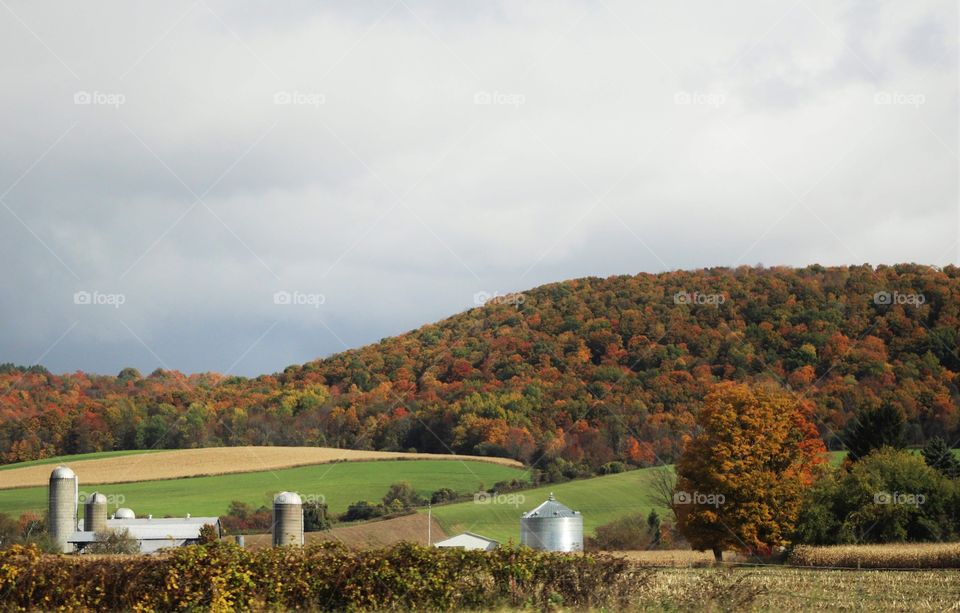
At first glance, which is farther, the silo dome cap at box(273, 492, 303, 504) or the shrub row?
the silo dome cap at box(273, 492, 303, 504)

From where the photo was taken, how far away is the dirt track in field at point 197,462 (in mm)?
87969

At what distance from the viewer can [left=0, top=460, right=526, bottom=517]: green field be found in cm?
7719

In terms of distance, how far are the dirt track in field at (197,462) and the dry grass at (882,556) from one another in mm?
50496

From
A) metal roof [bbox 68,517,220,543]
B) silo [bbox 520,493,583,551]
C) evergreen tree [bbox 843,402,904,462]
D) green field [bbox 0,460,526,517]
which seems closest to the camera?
silo [bbox 520,493,583,551]

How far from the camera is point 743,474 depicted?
4641 cm

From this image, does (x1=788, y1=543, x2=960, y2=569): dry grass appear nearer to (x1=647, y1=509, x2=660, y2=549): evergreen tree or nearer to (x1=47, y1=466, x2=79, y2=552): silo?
(x1=647, y1=509, x2=660, y2=549): evergreen tree

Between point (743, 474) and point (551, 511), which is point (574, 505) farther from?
point (743, 474)

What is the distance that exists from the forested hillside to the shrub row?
227 ft

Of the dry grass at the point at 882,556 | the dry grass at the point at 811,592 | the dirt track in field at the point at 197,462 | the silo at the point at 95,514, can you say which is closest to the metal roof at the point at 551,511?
the dry grass at the point at 882,556

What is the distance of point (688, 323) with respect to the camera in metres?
103

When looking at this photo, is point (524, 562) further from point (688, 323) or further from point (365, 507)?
point (688, 323)

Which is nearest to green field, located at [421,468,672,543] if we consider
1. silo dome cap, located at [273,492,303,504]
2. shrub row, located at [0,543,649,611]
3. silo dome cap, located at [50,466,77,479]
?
silo dome cap, located at [273,492,303,504]

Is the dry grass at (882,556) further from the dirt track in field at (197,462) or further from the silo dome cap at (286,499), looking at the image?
the dirt track in field at (197,462)

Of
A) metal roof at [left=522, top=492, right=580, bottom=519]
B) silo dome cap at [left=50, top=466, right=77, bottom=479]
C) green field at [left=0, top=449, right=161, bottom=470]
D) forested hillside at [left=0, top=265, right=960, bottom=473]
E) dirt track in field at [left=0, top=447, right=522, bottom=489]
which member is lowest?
metal roof at [left=522, top=492, right=580, bottom=519]
